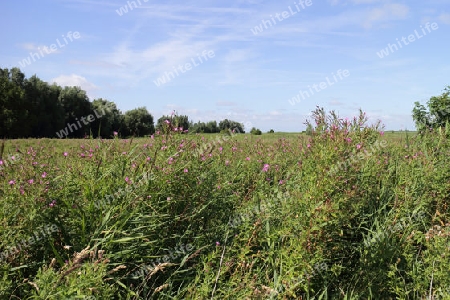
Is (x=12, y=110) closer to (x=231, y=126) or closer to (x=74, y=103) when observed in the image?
(x=74, y=103)

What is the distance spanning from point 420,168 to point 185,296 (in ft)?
11.4

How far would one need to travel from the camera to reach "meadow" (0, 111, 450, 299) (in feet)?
10.7

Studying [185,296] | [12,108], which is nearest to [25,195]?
[185,296]

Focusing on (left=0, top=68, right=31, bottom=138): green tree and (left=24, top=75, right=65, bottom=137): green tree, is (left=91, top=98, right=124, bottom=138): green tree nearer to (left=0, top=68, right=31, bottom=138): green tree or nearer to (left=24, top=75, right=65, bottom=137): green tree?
(left=24, top=75, right=65, bottom=137): green tree

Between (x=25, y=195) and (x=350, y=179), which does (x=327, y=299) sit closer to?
(x=350, y=179)

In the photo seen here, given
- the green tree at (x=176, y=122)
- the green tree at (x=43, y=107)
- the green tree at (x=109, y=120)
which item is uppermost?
the green tree at (x=43, y=107)

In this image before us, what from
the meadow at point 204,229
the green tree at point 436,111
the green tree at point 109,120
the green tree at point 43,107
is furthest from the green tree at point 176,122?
the green tree at point 109,120

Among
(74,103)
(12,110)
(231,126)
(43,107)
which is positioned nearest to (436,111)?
(231,126)

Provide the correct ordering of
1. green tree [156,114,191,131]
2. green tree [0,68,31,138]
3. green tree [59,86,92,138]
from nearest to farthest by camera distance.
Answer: green tree [156,114,191,131], green tree [0,68,31,138], green tree [59,86,92,138]

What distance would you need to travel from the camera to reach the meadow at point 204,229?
10.7ft

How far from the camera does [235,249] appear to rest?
12.1 feet

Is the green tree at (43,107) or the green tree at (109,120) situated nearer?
the green tree at (43,107)

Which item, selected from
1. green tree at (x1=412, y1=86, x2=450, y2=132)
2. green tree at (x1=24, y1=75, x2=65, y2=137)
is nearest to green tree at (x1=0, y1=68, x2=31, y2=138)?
green tree at (x1=24, y1=75, x2=65, y2=137)

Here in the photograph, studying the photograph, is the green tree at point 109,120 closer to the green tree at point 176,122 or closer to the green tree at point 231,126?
the green tree at point 231,126
